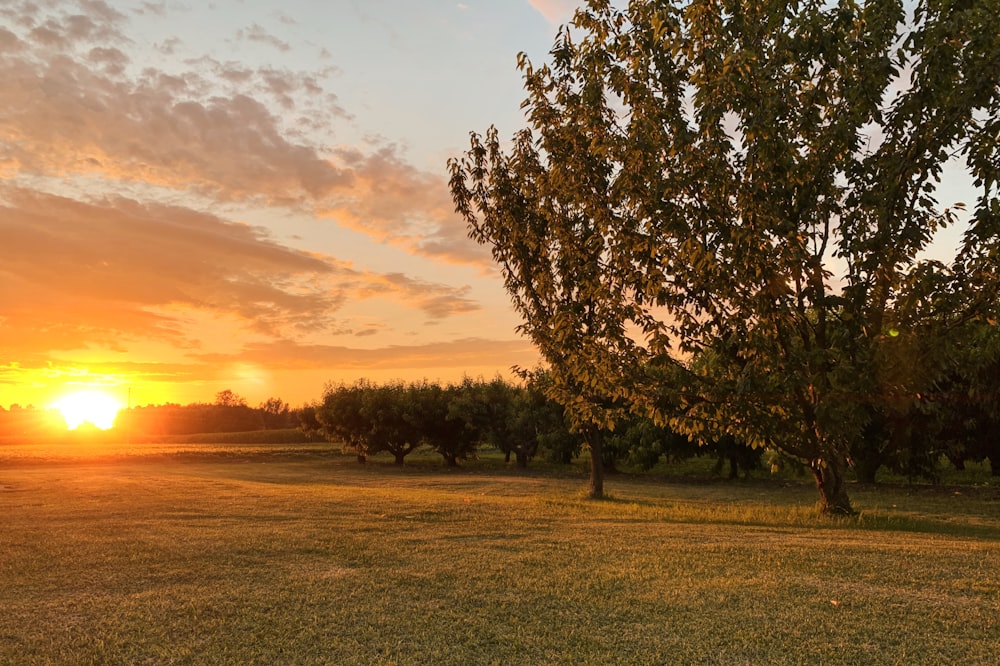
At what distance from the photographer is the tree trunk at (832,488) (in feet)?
61.4

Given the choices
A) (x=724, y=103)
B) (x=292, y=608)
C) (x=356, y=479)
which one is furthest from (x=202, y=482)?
(x=724, y=103)

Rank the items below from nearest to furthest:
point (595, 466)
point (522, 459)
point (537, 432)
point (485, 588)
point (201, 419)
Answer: point (485, 588) → point (595, 466) → point (537, 432) → point (522, 459) → point (201, 419)

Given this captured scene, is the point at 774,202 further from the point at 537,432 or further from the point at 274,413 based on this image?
the point at 274,413

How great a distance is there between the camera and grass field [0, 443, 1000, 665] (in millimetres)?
7113

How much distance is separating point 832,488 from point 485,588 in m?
13.5

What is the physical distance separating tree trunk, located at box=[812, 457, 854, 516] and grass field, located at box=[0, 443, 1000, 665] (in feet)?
2.67

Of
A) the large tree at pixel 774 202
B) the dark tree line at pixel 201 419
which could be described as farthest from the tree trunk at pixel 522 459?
the dark tree line at pixel 201 419

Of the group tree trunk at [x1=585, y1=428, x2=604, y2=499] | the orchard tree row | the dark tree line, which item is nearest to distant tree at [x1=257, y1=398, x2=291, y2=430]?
the dark tree line

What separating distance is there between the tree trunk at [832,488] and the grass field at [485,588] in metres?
0.81

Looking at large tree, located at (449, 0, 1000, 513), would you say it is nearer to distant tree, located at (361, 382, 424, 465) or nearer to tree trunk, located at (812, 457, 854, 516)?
tree trunk, located at (812, 457, 854, 516)

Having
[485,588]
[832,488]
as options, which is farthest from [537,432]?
[485,588]

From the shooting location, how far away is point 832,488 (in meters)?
19.0

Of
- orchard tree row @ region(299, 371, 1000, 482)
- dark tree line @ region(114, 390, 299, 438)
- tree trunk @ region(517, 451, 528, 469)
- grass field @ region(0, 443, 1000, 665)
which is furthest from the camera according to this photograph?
dark tree line @ region(114, 390, 299, 438)

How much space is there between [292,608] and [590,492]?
1899cm
